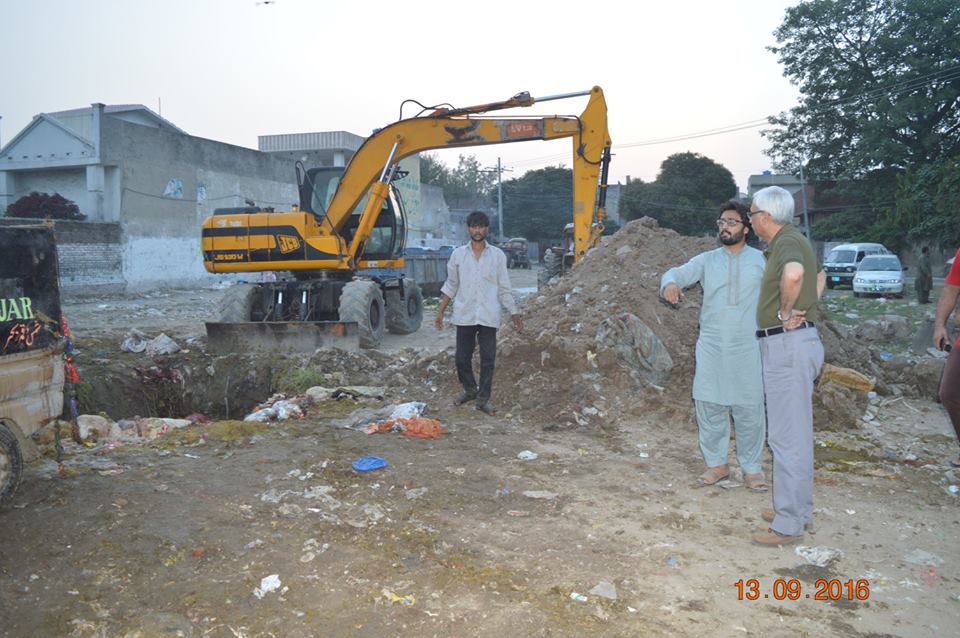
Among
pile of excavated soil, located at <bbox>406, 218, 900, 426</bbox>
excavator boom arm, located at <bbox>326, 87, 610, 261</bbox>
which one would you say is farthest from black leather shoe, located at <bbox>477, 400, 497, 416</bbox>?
excavator boom arm, located at <bbox>326, 87, 610, 261</bbox>

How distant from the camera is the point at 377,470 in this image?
4.89 metres

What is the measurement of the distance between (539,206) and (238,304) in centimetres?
4984

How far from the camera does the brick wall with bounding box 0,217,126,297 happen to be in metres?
19.3

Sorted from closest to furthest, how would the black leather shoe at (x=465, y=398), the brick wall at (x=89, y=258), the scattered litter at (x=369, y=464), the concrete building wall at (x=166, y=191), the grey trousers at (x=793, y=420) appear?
the grey trousers at (x=793, y=420) < the scattered litter at (x=369, y=464) < the black leather shoe at (x=465, y=398) < the brick wall at (x=89, y=258) < the concrete building wall at (x=166, y=191)

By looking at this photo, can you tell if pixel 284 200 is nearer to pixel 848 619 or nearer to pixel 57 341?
pixel 57 341

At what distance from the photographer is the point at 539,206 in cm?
5888

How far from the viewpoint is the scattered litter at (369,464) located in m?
4.88

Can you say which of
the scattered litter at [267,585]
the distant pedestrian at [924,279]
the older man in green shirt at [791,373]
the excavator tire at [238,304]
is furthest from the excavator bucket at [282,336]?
the distant pedestrian at [924,279]

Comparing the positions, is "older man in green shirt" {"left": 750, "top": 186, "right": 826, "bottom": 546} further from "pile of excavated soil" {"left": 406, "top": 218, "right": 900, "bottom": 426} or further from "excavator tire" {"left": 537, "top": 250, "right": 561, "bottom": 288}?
"excavator tire" {"left": 537, "top": 250, "right": 561, "bottom": 288}

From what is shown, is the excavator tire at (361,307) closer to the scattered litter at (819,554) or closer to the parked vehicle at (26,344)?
the parked vehicle at (26,344)

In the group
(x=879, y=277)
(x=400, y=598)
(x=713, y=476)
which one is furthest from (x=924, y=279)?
(x=400, y=598)

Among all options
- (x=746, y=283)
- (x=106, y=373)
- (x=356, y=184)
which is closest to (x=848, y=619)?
(x=746, y=283)

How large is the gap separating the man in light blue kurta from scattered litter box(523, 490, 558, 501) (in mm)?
1048

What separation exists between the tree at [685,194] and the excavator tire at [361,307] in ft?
115
